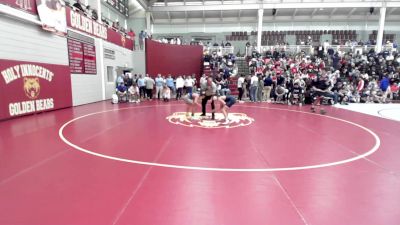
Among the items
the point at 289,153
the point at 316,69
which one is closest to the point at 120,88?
the point at 289,153

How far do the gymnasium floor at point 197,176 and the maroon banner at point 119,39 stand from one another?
1093 centimetres

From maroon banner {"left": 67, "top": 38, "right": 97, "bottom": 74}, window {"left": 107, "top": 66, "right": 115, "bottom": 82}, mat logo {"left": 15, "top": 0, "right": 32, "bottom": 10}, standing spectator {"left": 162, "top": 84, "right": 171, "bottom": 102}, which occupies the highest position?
mat logo {"left": 15, "top": 0, "right": 32, "bottom": 10}

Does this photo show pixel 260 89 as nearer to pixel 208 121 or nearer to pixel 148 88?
pixel 148 88

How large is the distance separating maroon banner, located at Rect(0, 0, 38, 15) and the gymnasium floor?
444 cm

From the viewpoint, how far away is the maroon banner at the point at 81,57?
42.2ft

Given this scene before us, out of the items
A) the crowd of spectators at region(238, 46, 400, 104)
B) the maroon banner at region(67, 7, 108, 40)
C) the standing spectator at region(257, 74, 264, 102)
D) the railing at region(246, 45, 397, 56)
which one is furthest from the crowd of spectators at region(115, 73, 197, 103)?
the railing at region(246, 45, 397, 56)

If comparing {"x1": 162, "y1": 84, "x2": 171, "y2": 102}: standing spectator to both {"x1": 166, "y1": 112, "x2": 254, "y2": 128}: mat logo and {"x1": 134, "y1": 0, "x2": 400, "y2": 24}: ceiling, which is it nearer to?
{"x1": 166, "y1": 112, "x2": 254, "y2": 128}: mat logo

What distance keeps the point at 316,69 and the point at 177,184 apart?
18589 mm

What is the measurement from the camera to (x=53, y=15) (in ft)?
36.4

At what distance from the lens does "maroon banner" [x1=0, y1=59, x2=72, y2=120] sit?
8945 mm

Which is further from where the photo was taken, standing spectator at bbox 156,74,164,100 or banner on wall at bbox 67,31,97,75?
standing spectator at bbox 156,74,164,100

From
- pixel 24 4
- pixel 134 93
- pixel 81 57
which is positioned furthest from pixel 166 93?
pixel 24 4

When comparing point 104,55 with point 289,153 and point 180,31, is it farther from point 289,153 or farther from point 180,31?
point 180,31

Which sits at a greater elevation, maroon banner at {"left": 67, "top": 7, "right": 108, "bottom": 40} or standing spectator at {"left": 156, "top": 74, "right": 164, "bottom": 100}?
maroon banner at {"left": 67, "top": 7, "right": 108, "bottom": 40}
